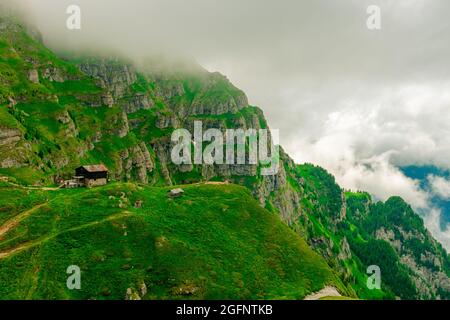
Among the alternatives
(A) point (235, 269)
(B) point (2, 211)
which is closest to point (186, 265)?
(A) point (235, 269)

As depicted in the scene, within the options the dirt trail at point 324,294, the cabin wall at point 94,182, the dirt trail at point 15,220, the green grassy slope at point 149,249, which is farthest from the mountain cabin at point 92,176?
the dirt trail at point 324,294

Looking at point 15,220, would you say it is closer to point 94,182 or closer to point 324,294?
point 94,182

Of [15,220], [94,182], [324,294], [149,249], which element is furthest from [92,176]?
[324,294]

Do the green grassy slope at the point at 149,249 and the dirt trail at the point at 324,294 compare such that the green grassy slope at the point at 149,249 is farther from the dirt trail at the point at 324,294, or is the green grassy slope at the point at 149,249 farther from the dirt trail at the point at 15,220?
the dirt trail at the point at 324,294

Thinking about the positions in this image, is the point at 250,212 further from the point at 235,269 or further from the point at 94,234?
the point at 94,234

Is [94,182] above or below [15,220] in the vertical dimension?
above
